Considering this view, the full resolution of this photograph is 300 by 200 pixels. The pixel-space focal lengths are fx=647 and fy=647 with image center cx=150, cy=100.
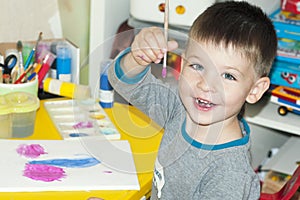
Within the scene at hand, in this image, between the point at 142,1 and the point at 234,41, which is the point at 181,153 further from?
the point at 142,1

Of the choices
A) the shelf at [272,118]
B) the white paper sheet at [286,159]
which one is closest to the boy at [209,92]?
the shelf at [272,118]

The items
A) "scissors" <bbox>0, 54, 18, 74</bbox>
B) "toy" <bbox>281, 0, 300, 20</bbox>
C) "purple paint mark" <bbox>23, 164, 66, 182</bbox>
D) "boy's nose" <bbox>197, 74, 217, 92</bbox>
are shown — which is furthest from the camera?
"toy" <bbox>281, 0, 300, 20</bbox>

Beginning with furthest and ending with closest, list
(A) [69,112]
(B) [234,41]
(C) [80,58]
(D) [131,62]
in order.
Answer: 1. (C) [80,58]
2. (A) [69,112]
3. (D) [131,62]
4. (B) [234,41]

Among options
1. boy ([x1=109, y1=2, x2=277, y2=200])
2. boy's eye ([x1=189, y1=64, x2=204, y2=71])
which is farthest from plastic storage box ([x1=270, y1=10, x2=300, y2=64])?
boy's eye ([x1=189, y1=64, x2=204, y2=71])

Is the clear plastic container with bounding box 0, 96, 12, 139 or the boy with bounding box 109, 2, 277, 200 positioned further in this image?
the clear plastic container with bounding box 0, 96, 12, 139

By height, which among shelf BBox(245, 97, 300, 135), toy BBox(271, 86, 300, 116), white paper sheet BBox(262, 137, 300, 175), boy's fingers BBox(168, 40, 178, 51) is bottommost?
white paper sheet BBox(262, 137, 300, 175)

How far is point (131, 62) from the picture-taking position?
1090 millimetres

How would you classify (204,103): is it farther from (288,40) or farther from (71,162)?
(288,40)

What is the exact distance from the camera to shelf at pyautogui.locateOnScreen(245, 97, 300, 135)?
144 centimetres

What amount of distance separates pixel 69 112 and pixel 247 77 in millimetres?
445

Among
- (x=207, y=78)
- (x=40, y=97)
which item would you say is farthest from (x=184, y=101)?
(x=40, y=97)

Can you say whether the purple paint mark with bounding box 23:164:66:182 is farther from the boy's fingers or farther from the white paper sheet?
the white paper sheet

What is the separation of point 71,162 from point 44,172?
56mm

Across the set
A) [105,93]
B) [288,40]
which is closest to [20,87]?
[105,93]
